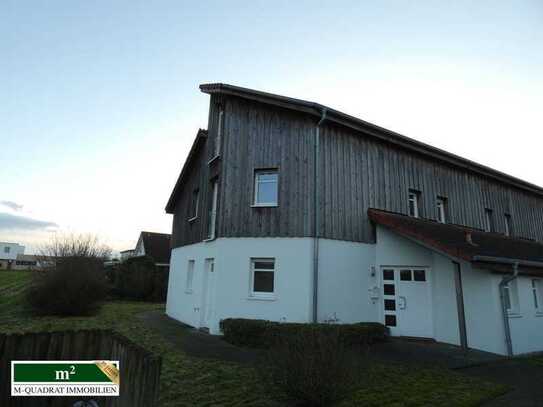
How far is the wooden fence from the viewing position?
2479 mm

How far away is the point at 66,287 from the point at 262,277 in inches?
397

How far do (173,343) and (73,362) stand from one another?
27.7 ft

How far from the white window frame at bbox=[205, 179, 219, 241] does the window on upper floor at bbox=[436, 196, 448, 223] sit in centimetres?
1024

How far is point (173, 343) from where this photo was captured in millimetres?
10305

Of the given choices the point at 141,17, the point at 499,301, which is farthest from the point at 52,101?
the point at 499,301

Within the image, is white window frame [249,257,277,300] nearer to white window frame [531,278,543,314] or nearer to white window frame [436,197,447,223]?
white window frame [436,197,447,223]

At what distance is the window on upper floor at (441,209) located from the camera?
15.8m

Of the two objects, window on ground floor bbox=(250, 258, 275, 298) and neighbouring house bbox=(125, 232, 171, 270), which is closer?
window on ground floor bbox=(250, 258, 275, 298)

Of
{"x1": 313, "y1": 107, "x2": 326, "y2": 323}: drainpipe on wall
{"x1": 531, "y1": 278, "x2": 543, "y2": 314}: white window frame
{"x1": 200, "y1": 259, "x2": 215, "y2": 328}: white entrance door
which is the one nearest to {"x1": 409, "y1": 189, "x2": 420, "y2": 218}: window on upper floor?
{"x1": 531, "y1": 278, "x2": 543, "y2": 314}: white window frame

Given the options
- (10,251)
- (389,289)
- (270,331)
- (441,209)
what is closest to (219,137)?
(270,331)

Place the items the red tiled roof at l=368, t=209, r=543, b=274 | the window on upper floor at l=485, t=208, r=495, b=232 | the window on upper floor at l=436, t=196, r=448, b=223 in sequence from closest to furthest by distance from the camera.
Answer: the red tiled roof at l=368, t=209, r=543, b=274, the window on upper floor at l=436, t=196, r=448, b=223, the window on upper floor at l=485, t=208, r=495, b=232

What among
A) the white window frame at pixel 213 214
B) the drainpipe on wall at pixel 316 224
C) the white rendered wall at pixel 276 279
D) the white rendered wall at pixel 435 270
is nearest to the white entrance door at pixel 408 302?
the white rendered wall at pixel 435 270

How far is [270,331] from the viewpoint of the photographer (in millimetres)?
10031

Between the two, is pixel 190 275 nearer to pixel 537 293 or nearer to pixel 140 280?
pixel 140 280
